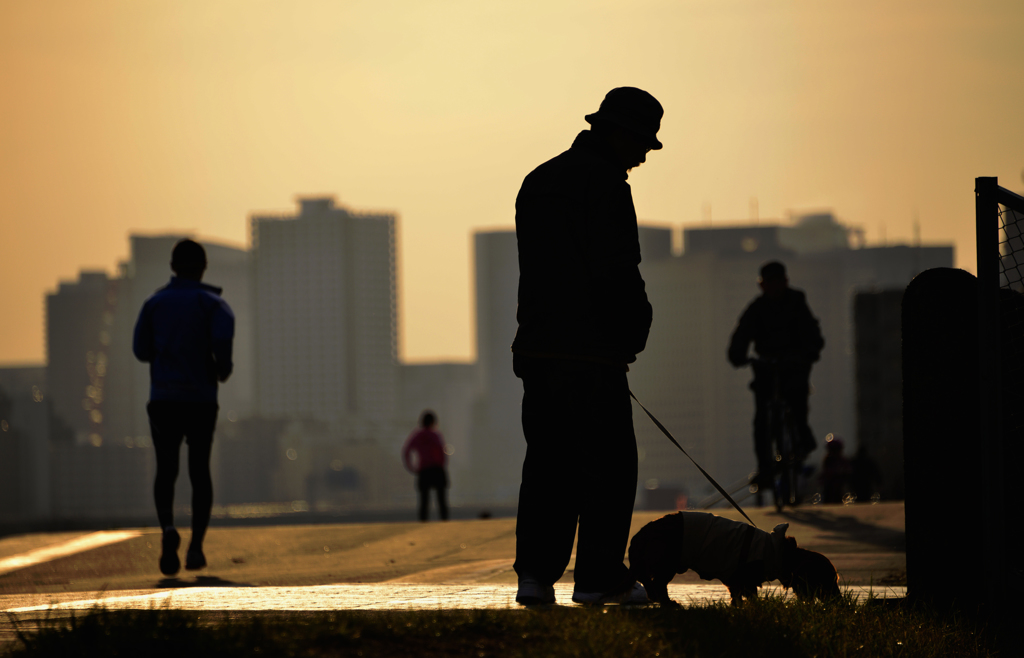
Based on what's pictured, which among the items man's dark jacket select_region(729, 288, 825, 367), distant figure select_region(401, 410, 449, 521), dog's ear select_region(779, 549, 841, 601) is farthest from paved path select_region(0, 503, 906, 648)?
distant figure select_region(401, 410, 449, 521)

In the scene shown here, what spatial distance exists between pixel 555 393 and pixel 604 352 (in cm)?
24

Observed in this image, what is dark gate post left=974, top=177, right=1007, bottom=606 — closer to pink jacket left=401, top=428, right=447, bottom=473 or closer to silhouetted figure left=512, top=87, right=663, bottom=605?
silhouetted figure left=512, top=87, right=663, bottom=605

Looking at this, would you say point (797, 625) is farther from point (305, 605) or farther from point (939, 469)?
point (305, 605)

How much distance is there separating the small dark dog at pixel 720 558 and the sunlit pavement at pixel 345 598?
119 millimetres

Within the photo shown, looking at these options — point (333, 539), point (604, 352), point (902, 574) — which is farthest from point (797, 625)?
point (333, 539)

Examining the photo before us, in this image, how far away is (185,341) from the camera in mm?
7465

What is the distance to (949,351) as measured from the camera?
519 cm

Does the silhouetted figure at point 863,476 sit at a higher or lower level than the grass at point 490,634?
lower

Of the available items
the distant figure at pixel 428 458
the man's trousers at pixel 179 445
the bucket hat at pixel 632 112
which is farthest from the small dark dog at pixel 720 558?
the distant figure at pixel 428 458

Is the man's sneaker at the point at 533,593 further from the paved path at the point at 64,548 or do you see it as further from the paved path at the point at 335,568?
the paved path at the point at 64,548

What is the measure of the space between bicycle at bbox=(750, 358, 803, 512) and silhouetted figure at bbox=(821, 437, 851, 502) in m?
4.46

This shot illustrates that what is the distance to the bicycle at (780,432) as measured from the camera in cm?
1027

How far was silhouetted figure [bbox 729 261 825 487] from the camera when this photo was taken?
10.1m

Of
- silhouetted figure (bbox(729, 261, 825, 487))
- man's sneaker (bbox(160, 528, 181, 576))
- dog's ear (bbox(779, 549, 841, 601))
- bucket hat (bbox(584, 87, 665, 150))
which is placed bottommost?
man's sneaker (bbox(160, 528, 181, 576))
